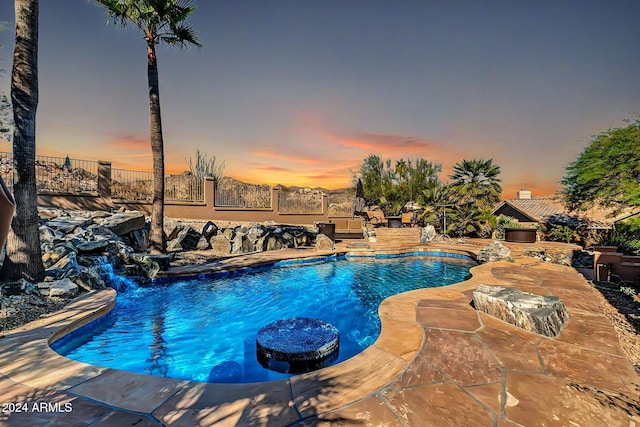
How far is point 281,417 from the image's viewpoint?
167cm

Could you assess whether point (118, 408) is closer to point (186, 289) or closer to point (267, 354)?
point (267, 354)

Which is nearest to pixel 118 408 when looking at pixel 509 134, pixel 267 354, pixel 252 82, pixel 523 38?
pixel 267 354

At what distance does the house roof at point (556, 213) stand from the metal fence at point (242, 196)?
1454 centimetres

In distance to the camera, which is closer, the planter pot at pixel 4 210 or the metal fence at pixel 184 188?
the planter pot at pixel 4 210

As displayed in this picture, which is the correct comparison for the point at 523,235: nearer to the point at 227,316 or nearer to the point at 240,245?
the point at 240,245

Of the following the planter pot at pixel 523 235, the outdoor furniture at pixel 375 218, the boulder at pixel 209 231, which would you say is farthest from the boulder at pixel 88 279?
the outdoor furniture at pixel 375 218

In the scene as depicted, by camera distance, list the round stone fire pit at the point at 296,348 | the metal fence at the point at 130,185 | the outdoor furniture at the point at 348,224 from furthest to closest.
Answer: the outdoor furniture at the point at 348,224, the metal fence at the point at 130,185, the round stone fire pit at the point at 296,348

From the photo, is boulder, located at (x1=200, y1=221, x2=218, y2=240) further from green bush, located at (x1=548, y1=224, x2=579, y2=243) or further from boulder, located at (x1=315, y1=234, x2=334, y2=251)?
green bush, located at (x1=548, y1=224, x2=579, y2=243)

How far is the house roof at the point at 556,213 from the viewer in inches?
453

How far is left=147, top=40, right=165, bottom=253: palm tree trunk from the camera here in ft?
25.3

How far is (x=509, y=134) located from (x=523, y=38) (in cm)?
581

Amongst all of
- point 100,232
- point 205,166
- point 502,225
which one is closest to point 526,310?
point 100,232

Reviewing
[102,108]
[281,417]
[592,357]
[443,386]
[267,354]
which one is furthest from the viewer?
[102,108]

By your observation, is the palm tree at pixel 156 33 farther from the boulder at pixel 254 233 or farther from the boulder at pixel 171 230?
the boulder at pixel 254 233
